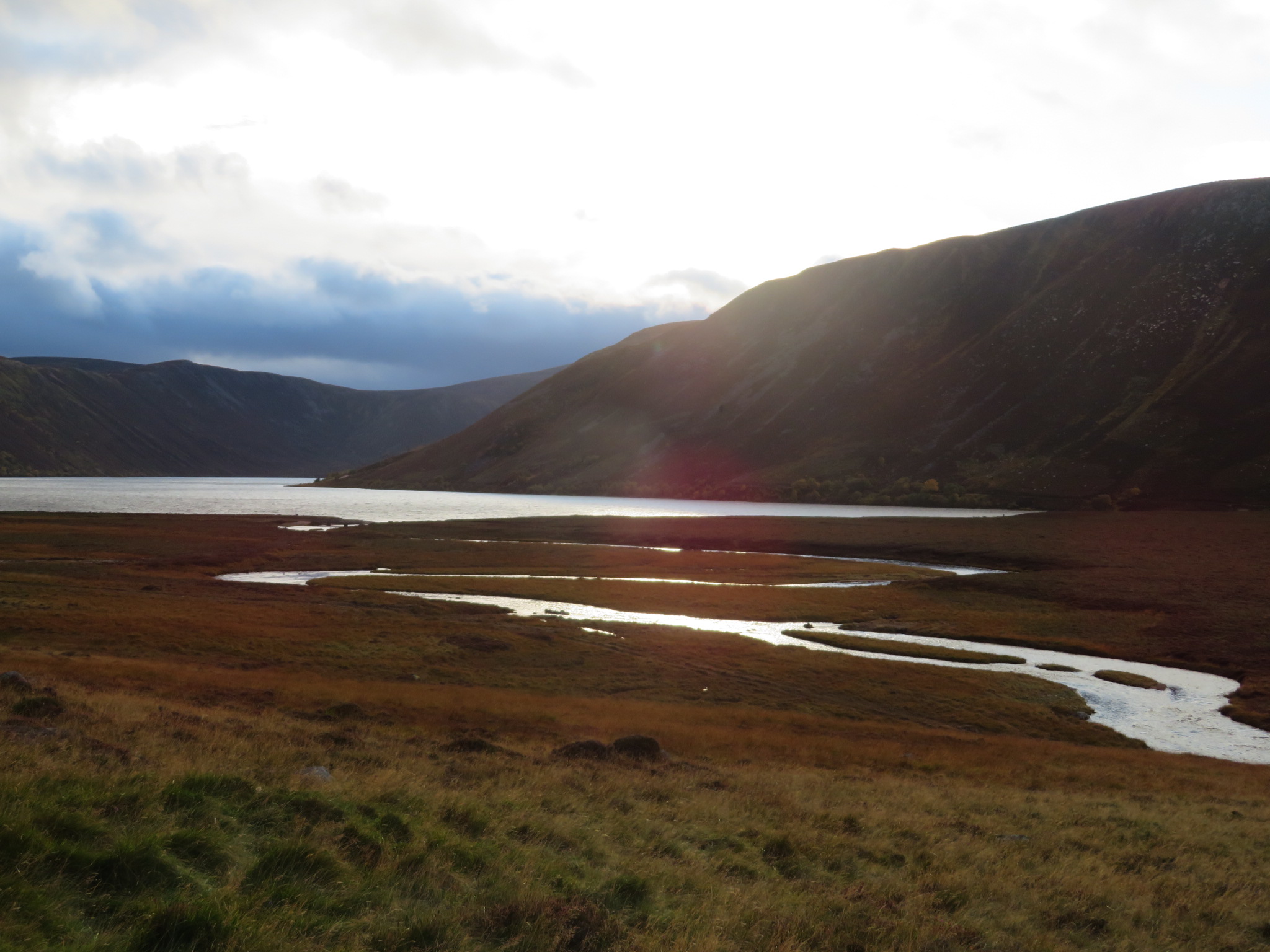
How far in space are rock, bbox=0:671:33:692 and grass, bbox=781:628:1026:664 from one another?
155 ft

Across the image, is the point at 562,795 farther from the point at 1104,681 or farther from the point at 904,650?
the point at 1104,681

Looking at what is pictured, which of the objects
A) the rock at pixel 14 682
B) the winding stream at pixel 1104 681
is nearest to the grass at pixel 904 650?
the winding stream at pixel 1104 681

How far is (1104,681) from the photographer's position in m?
50.1

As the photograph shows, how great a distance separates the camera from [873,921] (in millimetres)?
11148

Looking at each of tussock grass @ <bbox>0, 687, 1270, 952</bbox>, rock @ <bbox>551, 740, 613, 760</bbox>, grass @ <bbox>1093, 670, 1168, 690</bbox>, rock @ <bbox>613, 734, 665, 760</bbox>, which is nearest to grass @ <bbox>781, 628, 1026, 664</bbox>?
grass @ <bbox>1093, 670, 1168, 690</bbox>

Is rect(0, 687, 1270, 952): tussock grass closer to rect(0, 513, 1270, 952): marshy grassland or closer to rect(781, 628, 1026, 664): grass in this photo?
rect(0, 513, 1270, 952): marshy grassland

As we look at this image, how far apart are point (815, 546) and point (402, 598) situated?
70.3m

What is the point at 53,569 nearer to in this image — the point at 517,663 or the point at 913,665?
the point at 517,663

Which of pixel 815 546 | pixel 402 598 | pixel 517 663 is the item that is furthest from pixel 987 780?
pixel 815 546

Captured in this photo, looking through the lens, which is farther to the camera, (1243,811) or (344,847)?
(1243,811)

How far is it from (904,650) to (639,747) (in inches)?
1483

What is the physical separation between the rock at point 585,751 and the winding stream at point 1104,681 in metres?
27.8

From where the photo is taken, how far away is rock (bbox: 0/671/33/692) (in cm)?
2031

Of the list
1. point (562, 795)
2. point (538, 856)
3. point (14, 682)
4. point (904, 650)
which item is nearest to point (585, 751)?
point (562, 795)
